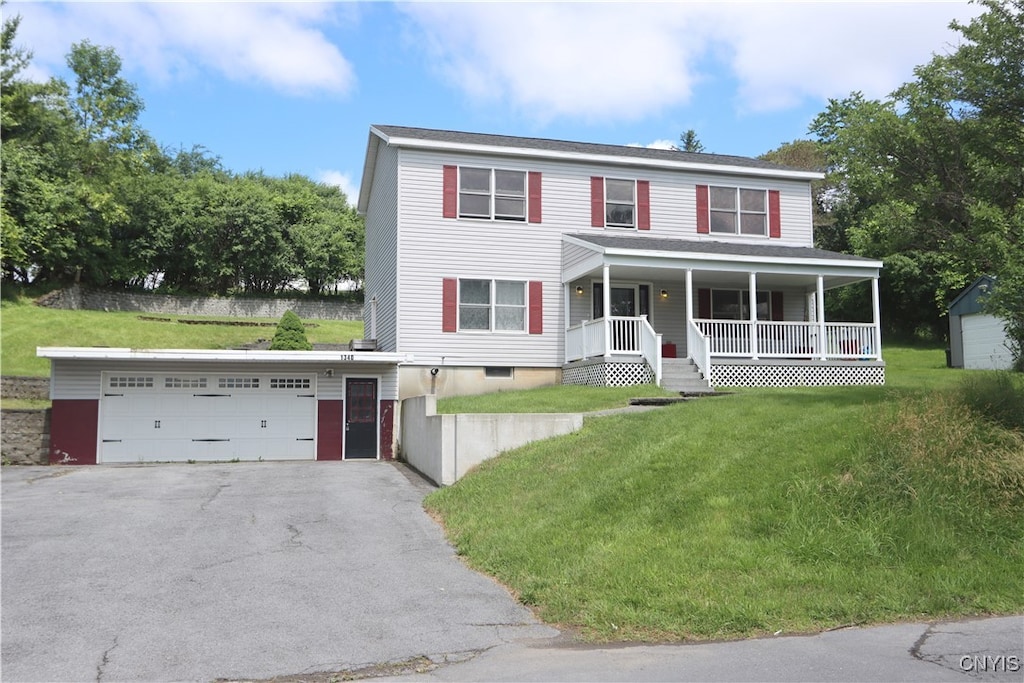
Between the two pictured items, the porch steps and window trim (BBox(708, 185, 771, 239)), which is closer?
the porch steps

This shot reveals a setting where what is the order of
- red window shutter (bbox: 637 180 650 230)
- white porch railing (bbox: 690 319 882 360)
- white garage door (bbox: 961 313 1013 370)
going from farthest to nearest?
white garage door (bbox: 961 313 1013 370), red window shutter (bbox: 637 180 650 230), white porch railing (bbox: 690 319 882 360)

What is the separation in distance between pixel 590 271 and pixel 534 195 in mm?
3085

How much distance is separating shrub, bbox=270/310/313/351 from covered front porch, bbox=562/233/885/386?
10.4 m

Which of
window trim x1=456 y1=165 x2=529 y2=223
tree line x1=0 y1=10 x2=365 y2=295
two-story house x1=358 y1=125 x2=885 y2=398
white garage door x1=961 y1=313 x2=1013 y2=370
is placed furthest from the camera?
tree line x1=0 y1=10 x2=365 y2=295

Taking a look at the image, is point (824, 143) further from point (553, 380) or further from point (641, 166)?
point (553, 380)

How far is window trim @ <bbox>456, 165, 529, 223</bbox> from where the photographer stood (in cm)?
2045

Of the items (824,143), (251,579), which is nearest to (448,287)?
(251,579)

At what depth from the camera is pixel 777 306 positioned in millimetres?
22797

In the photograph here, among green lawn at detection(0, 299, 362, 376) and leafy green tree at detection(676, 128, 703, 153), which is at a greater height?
leafy green tree at detection(676, 128, 703, 153)

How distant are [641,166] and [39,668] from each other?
746 inches

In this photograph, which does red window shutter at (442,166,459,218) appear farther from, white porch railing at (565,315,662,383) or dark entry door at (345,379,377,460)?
dark entry door at (345,379,377,460)

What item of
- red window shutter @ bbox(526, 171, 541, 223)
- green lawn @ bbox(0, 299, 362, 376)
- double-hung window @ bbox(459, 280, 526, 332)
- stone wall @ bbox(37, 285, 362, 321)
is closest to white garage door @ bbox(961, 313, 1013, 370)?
red window shutter @ bbox(526, 171, 541, 223)

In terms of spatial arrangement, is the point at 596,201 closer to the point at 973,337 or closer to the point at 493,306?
the point at 493,306

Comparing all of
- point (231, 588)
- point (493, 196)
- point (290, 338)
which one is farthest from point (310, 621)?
point (290, 338)
